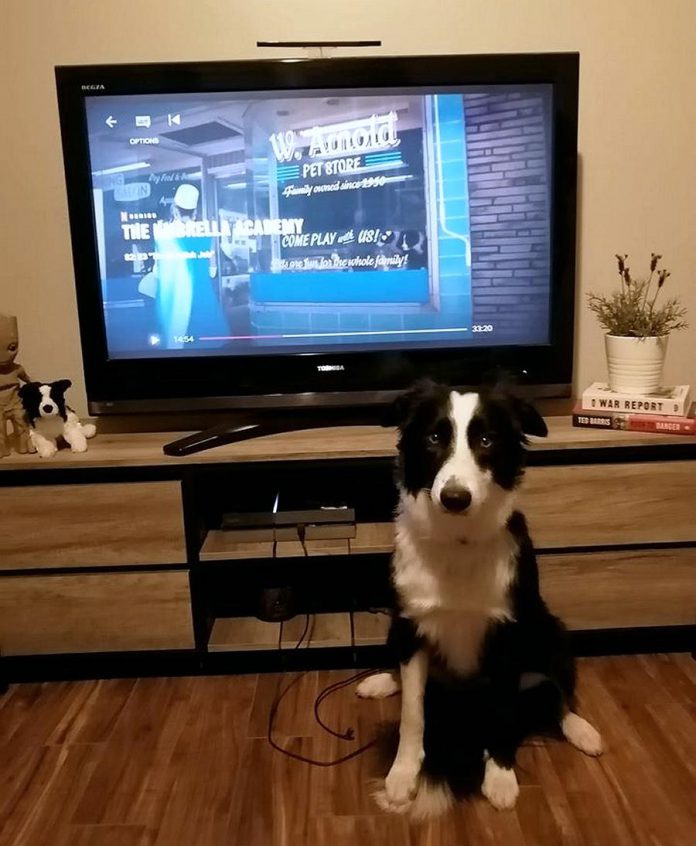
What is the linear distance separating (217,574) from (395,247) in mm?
1089

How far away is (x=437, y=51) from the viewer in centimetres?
231

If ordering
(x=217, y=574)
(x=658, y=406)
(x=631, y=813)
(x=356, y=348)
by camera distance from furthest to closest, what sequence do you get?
(x=217, y=574) < (x=356, y=348) < (x=658, y=406) < (x=631, y=813)

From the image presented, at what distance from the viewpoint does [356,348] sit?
2232 mm

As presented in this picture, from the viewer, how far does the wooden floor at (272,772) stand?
1.62m

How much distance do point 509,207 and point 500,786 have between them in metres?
1.42

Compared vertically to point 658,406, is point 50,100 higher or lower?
higher

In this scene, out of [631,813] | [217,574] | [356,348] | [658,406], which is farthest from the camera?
[217,574]

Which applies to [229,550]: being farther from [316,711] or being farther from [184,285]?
[184,285]

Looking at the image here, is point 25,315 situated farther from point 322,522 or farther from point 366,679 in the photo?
point 366,679

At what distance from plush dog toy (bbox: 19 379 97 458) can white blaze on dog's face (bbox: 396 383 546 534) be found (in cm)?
95

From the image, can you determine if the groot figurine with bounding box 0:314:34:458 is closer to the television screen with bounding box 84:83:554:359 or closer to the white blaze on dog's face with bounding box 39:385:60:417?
the white blaze on dog's face with bounding box 39:385:60:417

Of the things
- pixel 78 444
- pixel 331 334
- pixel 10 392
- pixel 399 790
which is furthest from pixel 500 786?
pixel 10 392

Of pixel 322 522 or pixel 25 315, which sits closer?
pixel 322 522

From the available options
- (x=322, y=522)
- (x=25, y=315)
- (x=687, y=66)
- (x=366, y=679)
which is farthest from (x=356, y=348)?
(x=687, y=66)
